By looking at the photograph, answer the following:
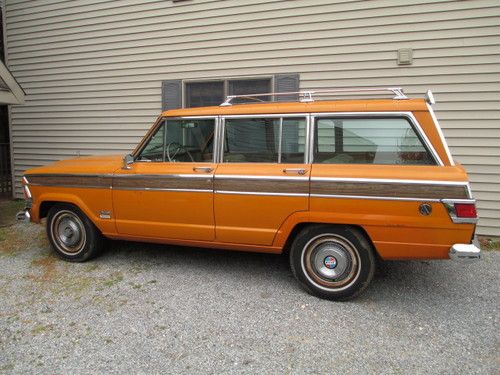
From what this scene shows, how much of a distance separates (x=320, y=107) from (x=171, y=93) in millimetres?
4009

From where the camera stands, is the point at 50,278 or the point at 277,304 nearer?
the point at 277,304

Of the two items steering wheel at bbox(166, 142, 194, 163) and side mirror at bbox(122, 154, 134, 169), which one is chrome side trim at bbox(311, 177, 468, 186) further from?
side mirror at bbox(122, 154, 134, 169)

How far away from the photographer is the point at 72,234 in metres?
4.54

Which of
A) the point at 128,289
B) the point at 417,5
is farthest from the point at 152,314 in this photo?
the point at 417,5

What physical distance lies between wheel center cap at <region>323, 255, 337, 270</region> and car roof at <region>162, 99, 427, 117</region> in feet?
4.53

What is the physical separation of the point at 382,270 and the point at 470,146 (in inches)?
97.6

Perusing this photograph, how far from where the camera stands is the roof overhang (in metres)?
6.08

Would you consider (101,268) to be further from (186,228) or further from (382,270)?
(382,270)

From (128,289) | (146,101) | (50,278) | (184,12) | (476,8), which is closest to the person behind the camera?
(128,289)

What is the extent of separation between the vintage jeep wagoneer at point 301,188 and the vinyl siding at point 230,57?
230cm

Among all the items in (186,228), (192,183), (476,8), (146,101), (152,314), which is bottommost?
(152,314)

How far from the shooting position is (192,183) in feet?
12.6

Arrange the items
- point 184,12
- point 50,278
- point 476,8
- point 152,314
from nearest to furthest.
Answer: point 152,314, point 50,278, point 476,8, point 184,12

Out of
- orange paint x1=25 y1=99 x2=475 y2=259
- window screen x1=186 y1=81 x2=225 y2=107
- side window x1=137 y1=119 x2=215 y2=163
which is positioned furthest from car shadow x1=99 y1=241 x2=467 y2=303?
window screen x1=186 y1=81 x2=225 y2=107
